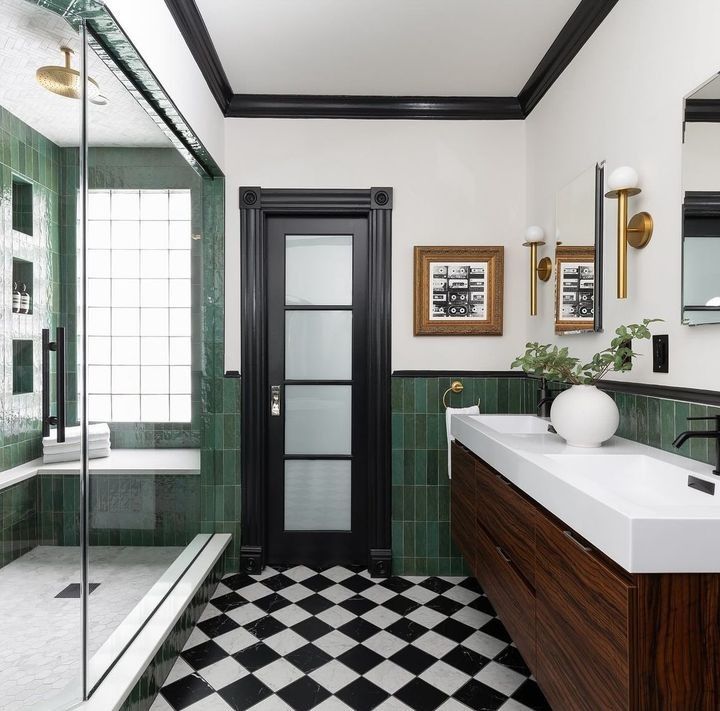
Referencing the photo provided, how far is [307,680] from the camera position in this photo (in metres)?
1.90

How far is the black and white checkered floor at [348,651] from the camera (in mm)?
1804

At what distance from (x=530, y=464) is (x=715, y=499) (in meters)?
0.43

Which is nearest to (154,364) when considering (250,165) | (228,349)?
(228,349)

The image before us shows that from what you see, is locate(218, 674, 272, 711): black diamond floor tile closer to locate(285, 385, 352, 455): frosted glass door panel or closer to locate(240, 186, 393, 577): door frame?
locate(240, 186, 393, 577): door frame

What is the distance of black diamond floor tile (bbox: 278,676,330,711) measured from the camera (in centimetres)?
178

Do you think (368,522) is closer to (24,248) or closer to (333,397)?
(333,397)

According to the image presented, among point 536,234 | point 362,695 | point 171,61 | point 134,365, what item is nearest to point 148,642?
point 362,695

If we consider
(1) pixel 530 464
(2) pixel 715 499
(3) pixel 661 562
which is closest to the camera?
(3) pixel 661 562

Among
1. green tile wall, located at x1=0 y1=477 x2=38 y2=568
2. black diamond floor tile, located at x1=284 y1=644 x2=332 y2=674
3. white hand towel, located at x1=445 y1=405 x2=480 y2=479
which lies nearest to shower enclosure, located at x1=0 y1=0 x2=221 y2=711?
green tile wall, located at x1=0 y1=477 x2=38 y2=568

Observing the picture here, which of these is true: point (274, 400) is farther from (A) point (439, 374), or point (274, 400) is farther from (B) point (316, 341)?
(A) point (439, 374)

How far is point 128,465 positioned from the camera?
5.91ft

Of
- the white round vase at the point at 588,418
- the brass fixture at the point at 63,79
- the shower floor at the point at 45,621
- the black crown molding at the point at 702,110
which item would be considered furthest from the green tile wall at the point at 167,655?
the black crown molding at the point at 702,110

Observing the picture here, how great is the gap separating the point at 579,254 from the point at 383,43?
1.31m

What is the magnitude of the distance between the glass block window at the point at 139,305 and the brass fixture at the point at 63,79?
0.94 feet
